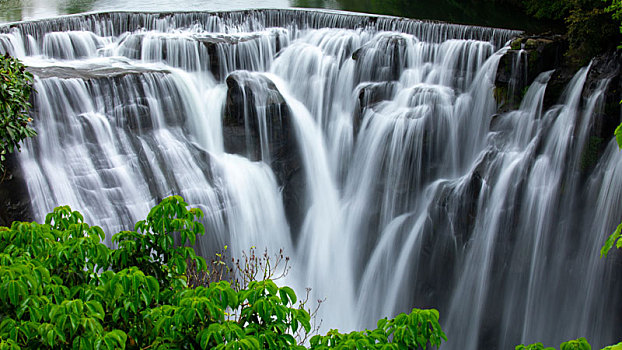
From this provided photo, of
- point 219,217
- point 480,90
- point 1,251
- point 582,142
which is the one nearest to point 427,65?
point 480,90

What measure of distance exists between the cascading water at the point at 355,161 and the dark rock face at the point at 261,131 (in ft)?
0.16

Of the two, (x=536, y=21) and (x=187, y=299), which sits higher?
(x=536, y=21)

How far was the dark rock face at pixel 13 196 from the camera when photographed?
1284cm

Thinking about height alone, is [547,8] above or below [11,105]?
above

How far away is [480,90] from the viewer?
16.4 metres

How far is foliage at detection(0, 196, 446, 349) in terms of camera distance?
194 inches

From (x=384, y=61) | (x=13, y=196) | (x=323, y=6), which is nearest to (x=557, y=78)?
(x=384, y=61)

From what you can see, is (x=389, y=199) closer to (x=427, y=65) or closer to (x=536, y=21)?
(x=427, y=65)

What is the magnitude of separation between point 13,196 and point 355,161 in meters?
9.14

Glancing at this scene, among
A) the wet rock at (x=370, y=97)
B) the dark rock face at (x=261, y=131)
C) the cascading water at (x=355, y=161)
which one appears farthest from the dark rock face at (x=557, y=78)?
the dark rock face at (x=261, y=131)

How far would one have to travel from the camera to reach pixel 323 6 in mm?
26047

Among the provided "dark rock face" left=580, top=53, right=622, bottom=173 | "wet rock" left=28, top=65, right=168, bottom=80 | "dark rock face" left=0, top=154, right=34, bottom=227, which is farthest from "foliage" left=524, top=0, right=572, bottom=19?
"dark rock face" left=0, top=154, right=34, bottom=227

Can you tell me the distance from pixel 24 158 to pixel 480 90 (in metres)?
12.2

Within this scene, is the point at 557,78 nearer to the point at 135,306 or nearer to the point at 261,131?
the point at 261,131
